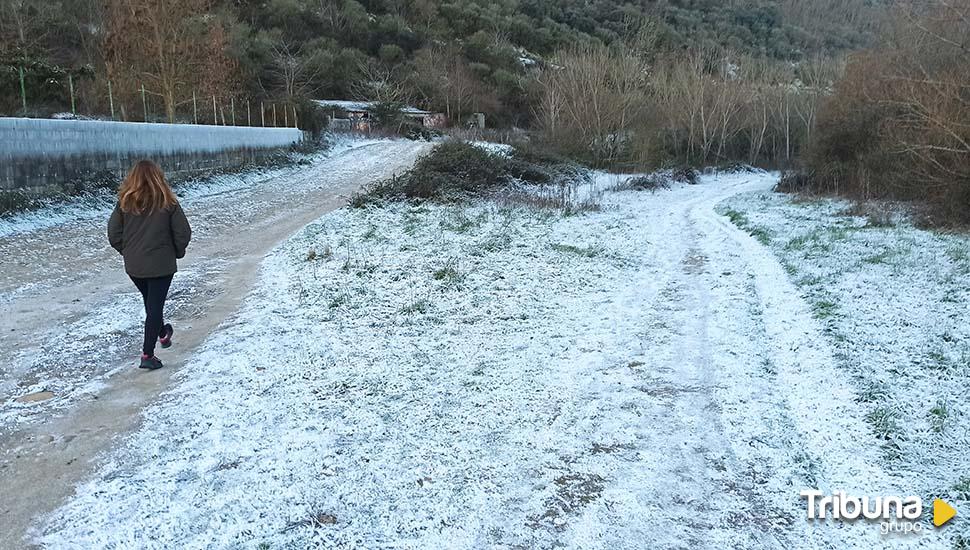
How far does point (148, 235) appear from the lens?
5.23 m

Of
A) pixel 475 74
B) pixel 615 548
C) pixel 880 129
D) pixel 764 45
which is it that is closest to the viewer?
pixel 615 548

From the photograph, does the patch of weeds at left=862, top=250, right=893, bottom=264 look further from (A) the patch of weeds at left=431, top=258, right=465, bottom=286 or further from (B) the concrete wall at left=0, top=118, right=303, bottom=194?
(B) the concrete wall at left=0, top=118, right=303, bottom=194

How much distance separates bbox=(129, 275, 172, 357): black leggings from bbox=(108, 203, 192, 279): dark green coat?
0.25ft

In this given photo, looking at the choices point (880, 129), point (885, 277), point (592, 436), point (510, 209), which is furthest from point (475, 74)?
point (592, 436)

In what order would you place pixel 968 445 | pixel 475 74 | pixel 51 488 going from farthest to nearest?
1. pixel 475 74
2. pixel 968 445
3. pixel 51 488

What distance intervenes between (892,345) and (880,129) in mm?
19323

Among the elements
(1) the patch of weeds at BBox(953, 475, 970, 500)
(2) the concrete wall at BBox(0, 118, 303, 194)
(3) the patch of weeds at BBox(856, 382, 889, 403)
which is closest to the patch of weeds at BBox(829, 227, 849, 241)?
(3) the patch of weeds at BBox(856, 382, 889, 403)

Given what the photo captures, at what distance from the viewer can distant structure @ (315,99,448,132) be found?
4841 cm

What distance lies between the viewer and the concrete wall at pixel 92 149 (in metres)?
11.9

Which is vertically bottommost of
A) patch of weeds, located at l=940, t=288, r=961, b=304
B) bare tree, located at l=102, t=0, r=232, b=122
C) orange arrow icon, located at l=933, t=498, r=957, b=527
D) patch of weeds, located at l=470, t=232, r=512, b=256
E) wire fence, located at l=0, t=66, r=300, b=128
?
orange arrow icon, located at l=933, t=498, r=957, b=527

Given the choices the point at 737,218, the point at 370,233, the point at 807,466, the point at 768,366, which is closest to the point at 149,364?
the point at 807,466

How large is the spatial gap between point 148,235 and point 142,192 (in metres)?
0.37

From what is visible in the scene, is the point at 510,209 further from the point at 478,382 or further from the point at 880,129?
the point at 880,129

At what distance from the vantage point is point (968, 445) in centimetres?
398
